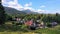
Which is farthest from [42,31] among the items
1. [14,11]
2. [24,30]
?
[14,11]

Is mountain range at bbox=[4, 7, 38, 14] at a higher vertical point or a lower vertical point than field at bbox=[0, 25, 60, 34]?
higher

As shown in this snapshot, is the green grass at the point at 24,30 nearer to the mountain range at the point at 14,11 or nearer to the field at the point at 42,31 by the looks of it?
the field at the point at 42,31

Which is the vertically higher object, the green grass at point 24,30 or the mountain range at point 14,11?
the mountain range at point 14,11

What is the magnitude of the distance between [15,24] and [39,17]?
0.62 m

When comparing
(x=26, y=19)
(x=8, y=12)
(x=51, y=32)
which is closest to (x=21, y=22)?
(x=26, y=19)

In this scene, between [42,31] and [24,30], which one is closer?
[42,31]

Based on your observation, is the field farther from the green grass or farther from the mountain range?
the mountain range

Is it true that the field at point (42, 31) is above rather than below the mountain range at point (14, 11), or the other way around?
below

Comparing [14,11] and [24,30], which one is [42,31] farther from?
[14,11]

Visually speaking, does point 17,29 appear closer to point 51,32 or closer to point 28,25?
point 28,25

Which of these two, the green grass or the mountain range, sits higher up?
the mountain range

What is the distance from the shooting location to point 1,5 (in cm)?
465

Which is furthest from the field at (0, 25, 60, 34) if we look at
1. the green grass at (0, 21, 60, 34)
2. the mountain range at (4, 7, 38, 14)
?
the mountain range at (4, 7, 38, 14)

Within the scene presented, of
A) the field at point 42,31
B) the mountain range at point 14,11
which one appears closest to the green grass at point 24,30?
the field at point 42,31
